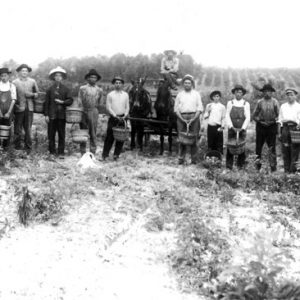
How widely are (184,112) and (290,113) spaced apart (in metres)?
2.16

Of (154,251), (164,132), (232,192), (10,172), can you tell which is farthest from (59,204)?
(164,132)

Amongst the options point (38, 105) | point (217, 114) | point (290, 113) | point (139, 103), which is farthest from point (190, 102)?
point (38, 105)

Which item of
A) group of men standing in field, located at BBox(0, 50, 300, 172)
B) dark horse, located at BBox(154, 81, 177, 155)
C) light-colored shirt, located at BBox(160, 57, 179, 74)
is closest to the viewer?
group of men standing in field, located at BBox(0, 50, 300, 172)

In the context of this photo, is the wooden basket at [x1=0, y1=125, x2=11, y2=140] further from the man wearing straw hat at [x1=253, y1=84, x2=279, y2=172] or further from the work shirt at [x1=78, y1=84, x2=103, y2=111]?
the man wearing straw hat at [x1=253, y1=84, x2=279, y2=172]

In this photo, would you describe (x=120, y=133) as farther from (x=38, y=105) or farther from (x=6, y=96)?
(x=6, y=96)

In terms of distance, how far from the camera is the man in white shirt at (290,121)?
28.1 ft

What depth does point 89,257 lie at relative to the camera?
4.51 meters

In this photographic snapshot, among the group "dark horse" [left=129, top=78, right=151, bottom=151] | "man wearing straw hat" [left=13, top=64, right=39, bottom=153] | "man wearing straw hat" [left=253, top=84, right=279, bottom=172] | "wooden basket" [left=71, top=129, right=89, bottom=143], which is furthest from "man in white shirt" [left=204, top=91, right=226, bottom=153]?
"man wearing straw hat" [left=13, top=64, right=39, bottom=153]

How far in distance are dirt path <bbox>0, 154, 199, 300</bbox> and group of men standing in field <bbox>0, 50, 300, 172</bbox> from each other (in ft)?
11.2

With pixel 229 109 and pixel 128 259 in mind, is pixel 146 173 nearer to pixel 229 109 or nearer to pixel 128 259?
pixel 229 109

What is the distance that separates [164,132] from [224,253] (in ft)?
22.4

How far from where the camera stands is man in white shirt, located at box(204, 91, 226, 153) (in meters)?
9.20

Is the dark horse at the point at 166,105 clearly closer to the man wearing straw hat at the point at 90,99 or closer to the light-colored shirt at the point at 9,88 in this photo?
the man wearing straw hat at the point at 90,99

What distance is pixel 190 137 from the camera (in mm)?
9445
